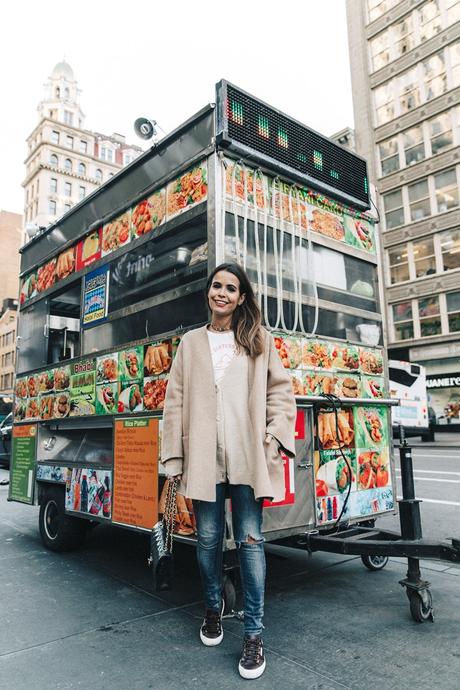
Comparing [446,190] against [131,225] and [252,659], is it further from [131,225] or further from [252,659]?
[252,659]

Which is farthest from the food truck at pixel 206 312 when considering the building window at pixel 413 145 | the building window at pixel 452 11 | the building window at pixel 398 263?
the building window at pixel 452 11

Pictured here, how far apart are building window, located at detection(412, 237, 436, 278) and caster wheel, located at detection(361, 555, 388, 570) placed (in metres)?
26.7

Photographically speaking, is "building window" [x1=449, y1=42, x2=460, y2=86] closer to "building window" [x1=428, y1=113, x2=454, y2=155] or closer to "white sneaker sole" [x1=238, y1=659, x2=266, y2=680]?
"building window" [x1=428, y1=113, x2=454, y2=155]

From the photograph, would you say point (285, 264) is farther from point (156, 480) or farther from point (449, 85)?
point (449, 85)

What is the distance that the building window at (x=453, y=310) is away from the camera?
27344 millimetres

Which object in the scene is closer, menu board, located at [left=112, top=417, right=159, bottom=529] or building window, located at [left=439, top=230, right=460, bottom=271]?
menu board, located at [left=112, top=417, right=159, bottom=529]

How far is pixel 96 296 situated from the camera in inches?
Answer: 195

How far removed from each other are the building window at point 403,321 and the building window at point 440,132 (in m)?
8.69

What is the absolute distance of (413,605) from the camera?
10.5 ft

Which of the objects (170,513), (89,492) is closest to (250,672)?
(170,513)

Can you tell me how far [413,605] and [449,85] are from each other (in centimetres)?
3149

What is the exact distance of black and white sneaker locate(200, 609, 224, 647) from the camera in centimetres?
292

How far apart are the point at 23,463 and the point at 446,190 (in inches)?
1108

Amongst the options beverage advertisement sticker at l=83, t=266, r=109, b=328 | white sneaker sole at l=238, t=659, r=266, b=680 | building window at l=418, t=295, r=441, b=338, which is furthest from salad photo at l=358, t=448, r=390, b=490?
building window at l=418, t=295, r=441, b=338
